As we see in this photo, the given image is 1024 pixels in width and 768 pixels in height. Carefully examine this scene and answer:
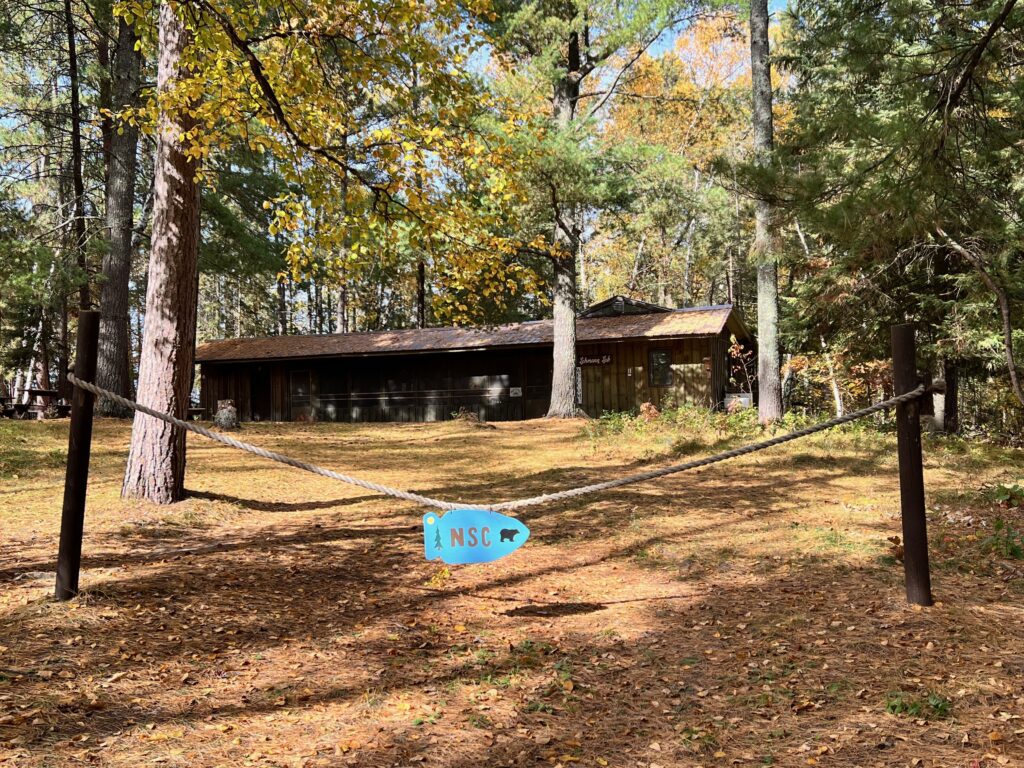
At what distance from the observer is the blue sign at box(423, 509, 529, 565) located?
149 inches

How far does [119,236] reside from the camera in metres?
14.8

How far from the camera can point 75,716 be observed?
9.39 feet

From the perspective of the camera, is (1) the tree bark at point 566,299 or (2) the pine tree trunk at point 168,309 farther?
(1) the tree bark at point 566,299

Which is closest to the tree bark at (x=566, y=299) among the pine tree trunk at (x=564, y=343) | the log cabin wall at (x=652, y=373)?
the pine tree trunk at (x=564, y=343)

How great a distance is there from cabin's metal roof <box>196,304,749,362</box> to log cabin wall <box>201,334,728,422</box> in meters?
0.53

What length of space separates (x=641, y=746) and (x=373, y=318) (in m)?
39.5

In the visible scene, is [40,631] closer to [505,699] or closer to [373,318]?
[505,699]

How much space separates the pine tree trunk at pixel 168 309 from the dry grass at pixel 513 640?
389 millimetres

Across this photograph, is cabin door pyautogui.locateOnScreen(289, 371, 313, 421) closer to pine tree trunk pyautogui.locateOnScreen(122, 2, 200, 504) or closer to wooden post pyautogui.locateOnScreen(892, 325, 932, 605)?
pine tree trunk pyautogui.locateOnScreen(122, 2, 200, 504)

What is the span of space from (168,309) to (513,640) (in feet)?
15.6

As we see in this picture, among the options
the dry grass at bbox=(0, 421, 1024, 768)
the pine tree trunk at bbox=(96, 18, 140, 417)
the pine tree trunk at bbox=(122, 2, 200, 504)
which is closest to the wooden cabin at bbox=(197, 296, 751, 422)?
the pine tree trunk at bbox=(96, 18, 140, 417)

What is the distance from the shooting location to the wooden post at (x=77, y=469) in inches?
156

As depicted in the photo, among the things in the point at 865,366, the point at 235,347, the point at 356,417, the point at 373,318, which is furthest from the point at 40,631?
the point at 373,318

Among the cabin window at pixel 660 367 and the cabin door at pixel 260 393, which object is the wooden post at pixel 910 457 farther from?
the cabin door at pixel 260 393
